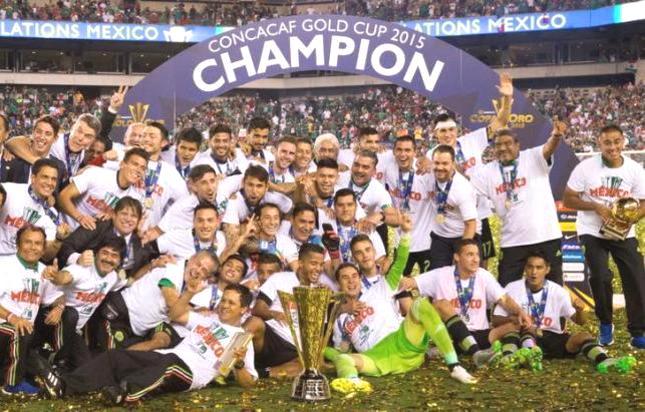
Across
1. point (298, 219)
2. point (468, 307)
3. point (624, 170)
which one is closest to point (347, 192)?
point (298, 219)

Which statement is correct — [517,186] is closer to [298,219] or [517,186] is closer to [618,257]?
[618,257]

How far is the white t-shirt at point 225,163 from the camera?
8273 millimetres

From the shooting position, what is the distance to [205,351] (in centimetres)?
615

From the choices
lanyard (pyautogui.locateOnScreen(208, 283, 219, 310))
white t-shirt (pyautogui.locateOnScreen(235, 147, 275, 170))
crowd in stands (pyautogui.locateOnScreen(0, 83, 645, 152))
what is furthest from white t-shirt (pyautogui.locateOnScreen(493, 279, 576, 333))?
crowd in stands (pyautogui.locateOnScreen(0, 83, 645, 152))

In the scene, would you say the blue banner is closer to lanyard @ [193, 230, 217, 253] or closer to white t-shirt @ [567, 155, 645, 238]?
white t-shirt @ [567, 155, 645, 238]

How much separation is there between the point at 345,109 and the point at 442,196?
1365 inches

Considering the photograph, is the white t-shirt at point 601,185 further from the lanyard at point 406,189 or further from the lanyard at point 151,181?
the lanyard at point 151,181

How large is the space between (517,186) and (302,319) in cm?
292

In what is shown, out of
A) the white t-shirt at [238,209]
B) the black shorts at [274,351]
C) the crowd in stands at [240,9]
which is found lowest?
the black shorts at [274,351]

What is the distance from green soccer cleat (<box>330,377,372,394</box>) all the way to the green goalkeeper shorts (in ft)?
1.90

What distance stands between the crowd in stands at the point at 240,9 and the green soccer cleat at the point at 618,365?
118ft

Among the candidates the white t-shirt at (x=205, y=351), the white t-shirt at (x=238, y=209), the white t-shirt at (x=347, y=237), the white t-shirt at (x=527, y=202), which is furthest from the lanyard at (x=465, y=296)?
the white t-shirt at (x=205, y=351)

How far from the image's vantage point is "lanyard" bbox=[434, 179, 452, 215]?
25.9 ft

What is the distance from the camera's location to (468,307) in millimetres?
7270
